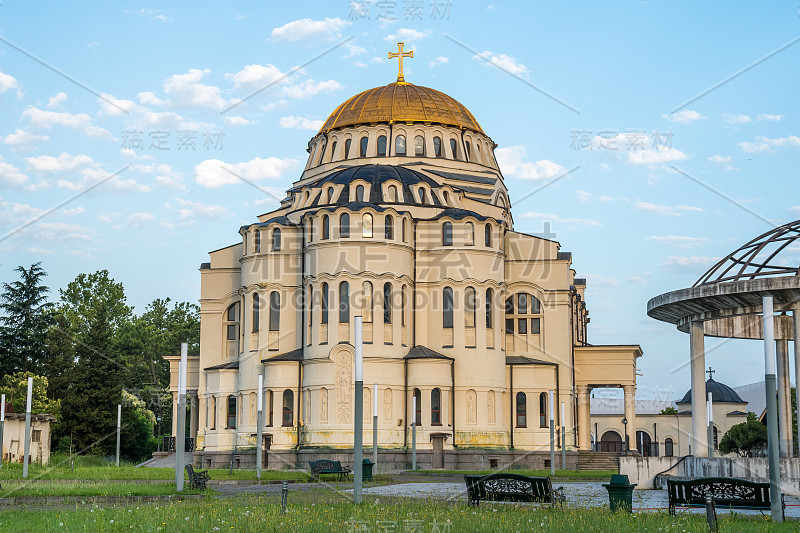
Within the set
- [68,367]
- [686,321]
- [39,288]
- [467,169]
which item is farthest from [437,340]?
[39,288]

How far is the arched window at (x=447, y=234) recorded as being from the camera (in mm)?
49938

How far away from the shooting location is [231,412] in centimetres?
5128

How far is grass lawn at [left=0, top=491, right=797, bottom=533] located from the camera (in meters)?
15.4

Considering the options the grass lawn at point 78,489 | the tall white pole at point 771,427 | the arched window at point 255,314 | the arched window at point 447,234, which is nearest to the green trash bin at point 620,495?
the tall white pole at point 771,427

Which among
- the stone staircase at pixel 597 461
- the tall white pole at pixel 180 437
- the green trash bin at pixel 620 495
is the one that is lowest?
the stone staircase at pixel 597 461

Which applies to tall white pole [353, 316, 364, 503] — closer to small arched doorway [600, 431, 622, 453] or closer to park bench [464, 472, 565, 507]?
park bench [464, 472, 565, 507]

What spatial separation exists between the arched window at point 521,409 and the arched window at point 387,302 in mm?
8529

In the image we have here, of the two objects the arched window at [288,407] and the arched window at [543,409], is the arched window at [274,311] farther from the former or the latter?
the arched window at [543,409]

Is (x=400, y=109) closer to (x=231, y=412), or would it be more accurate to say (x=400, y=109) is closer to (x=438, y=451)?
(x=231, y=412)

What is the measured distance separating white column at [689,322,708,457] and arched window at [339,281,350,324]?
72.6ft

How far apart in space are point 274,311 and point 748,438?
110ft

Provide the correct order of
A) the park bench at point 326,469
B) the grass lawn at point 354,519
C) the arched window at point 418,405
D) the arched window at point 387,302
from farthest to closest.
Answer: the arched window at point 418,405
the arched window at point 387,302
the park bench at point 326,469
the grass lawn at point 354,519

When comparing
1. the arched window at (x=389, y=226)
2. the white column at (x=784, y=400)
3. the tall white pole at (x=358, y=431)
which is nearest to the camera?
the tall white pole at (x=358, y=431)

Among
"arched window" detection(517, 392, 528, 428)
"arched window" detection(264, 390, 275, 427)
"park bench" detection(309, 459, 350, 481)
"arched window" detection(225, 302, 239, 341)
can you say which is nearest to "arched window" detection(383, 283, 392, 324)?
"arched window" detection(264, 390, 275, 427)
